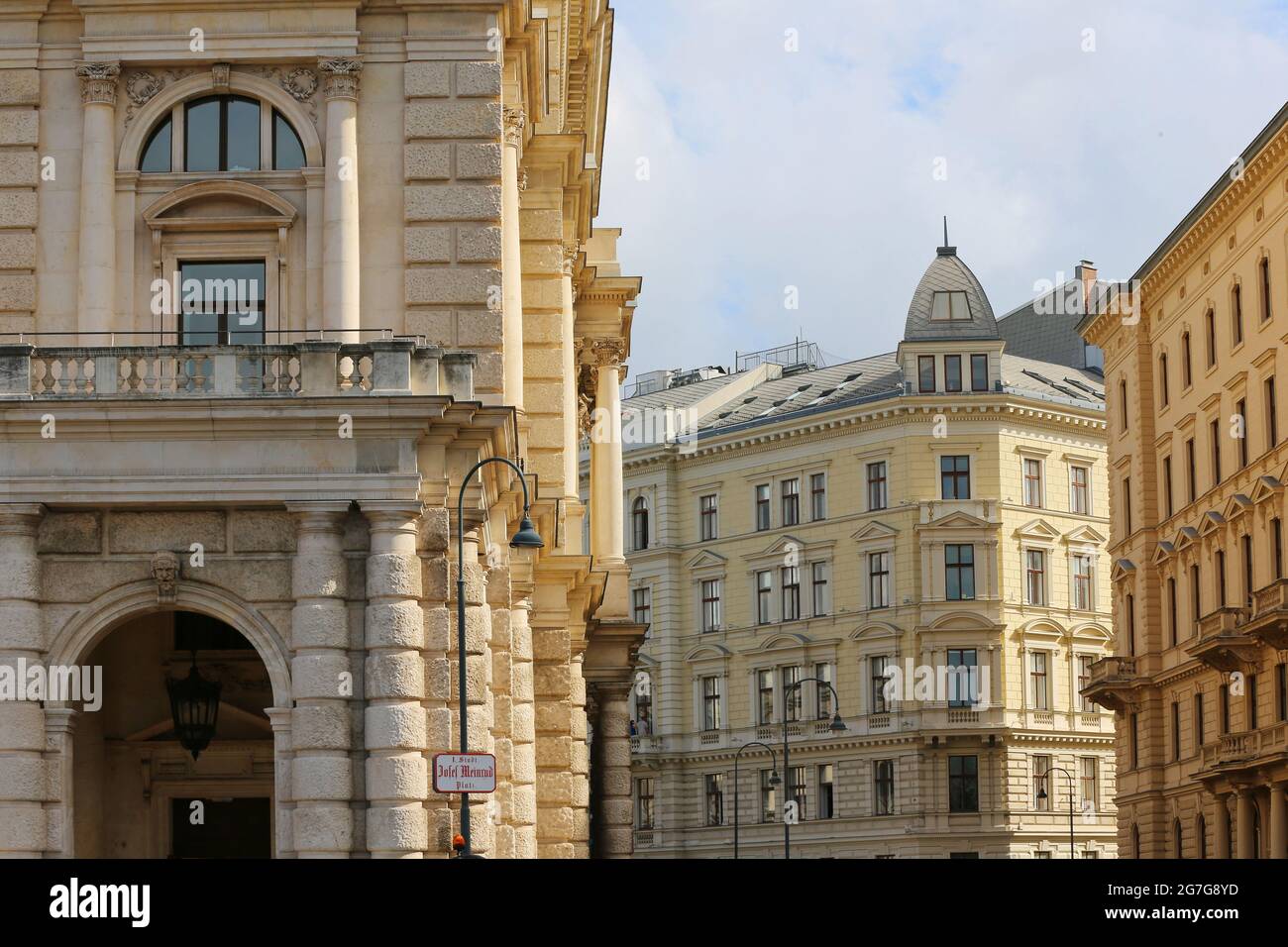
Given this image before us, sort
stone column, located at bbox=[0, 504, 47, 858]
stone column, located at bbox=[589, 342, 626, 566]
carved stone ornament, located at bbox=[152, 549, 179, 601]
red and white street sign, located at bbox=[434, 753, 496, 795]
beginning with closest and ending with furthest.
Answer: red and white street sign, located at bbox=[434, 753, 496, 795]
stone column, located at bbox=[0, 504, 47, 858]
carved stone ornament, located at bbox=[152, 549, 179, 601]
stone column, located at bbox=[589, 342, 626, 566]

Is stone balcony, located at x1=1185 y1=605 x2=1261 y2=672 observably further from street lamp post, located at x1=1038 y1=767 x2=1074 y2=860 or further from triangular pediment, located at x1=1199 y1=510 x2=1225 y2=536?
street lamp post, located at x1=1038 y1=767 x2=1074 y2=860

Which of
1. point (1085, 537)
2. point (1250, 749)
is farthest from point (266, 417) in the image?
point (1085, 537)

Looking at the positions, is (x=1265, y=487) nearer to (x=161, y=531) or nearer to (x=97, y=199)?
(x=97, y=199)

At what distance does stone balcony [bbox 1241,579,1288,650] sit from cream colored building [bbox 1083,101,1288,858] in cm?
7

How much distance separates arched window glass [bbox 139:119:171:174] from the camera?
3341 cm

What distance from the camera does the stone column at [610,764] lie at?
5319cm

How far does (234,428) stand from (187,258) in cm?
450

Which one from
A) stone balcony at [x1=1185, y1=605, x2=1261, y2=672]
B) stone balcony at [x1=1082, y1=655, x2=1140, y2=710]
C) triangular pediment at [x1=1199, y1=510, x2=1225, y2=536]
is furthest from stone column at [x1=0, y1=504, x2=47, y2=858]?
stone balcony at [x1=1082, y1=655, x2=1140, y2=710]

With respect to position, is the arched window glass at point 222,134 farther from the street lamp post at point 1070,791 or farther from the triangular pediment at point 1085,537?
the triangular pediment at point 1085,537

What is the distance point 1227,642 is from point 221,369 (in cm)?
4326

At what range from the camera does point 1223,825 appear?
69.7 metres

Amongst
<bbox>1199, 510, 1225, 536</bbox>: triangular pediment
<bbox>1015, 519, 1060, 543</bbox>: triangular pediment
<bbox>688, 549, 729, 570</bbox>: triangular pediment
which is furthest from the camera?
<bbox>688, 549, 729, 570</bbox>: triangular pediment
